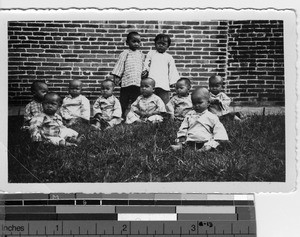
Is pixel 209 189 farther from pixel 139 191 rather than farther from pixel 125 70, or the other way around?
pixel 125 70

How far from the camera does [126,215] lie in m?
2.36

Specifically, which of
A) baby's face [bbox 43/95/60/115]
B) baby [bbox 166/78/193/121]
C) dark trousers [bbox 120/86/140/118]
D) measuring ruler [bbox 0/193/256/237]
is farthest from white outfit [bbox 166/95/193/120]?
baby's face [bbox 43/95/60/115]

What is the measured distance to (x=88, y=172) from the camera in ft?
7.77

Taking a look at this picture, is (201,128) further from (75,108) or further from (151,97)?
(75,108)

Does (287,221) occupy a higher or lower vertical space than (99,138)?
lower

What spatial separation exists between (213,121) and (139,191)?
17.1 inches

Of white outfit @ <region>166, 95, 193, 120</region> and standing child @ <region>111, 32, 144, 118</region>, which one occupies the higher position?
standing child @ <region>111, 32, 144, 118</region>

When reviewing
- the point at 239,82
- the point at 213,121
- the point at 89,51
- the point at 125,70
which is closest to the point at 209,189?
the point at 213,121

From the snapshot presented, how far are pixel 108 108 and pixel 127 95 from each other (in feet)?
0.32

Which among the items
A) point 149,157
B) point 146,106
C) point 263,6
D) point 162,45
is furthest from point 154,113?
point 263,6

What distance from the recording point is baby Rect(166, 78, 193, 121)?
237 cm

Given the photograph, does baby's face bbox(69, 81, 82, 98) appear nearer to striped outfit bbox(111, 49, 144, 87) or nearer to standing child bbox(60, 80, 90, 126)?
standing child bbox(60, 80, 90, 126)

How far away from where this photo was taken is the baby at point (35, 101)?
7.79 feet

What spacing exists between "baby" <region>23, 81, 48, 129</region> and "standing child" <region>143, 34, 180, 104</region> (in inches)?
17.4
